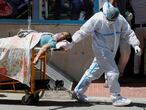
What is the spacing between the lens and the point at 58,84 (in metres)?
10.3

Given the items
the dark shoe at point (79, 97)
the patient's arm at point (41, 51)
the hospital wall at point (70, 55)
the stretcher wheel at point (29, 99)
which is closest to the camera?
the patient's arm at point (41, 51)

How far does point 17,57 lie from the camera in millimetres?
9875

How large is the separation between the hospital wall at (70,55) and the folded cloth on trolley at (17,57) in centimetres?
209

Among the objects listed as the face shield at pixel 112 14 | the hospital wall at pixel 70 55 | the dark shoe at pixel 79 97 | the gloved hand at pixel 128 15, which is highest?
the face shield at pixel 112 14

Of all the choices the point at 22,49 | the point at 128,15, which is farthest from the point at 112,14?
the point at 128,15

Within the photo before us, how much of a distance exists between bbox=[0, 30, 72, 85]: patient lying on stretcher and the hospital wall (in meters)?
A: 2.05

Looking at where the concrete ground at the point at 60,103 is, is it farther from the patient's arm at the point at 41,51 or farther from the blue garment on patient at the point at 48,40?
the blue garment on patient at the point at 48,40

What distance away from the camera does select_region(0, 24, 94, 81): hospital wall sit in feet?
39.7

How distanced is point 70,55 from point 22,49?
2.46m

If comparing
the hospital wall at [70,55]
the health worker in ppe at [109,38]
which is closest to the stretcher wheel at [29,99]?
the health worker in ppe at [109,38]

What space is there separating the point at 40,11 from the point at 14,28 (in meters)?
0.64

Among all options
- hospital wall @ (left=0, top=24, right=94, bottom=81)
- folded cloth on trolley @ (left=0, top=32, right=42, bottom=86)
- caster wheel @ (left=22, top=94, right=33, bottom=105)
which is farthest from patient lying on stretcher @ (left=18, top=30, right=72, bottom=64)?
hospital wall @ (left=0, top=24, right=94, bottom=81)

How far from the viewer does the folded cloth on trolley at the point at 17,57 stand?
32.1 feet

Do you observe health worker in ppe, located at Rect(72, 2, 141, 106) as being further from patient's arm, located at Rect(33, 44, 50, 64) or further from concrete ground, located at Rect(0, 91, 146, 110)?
patient's arm, located at Rect(33, 44, 50, 64)
